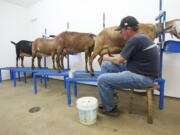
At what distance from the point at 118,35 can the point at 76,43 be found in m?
0.86

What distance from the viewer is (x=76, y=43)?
2.79 m

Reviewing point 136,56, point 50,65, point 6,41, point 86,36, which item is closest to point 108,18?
point 86,36

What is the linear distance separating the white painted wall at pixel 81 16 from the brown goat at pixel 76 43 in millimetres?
767

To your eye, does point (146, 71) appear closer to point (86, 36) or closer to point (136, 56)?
point (136, 56)

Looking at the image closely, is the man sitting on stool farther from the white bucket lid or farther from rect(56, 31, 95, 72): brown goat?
rect(56, 31, 95, 72): brown goat

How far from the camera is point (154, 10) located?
2.65 metres

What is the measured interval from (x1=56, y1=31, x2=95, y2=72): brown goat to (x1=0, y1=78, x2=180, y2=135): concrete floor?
100 cm

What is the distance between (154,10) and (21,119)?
2896 millimetres

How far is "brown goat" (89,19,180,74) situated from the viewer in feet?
7.16

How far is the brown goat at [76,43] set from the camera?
8.99 feet

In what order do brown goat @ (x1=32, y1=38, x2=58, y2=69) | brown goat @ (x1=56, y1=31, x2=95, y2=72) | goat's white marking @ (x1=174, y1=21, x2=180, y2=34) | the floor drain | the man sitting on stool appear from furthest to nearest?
1. brown goat @ (x1=32, y1=38, x2=58, y2=69)
2. brown goat @ (x1=56, y1=31, x2=95, y2=72)
3. the floor drain
4. goat's white marking @ (x1=174, y1=21, x2=180, y2=34)
5. the man sitting on stool

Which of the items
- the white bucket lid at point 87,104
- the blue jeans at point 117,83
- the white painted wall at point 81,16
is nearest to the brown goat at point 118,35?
the white painted wall at point 81,16

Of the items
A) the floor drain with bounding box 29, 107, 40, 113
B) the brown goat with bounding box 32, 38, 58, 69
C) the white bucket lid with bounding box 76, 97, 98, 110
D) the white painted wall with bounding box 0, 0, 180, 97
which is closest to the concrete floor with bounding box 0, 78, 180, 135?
the floor drain with bounding box 29, 107, 40, 113

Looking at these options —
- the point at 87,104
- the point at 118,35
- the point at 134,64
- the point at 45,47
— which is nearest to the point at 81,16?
the point at 45,47
